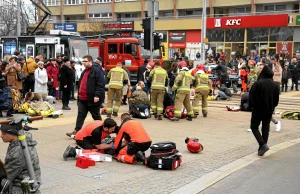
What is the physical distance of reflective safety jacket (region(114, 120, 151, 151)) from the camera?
7.76 m

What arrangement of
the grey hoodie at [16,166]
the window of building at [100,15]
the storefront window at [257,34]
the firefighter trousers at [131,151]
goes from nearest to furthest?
the grey hoodie at [16,166] < the firefighter trousers at [131,151] < the storefront window at [257,34] < the window of building at [100,15]

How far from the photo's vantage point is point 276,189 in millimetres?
6562

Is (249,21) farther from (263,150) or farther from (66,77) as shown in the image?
(263,150)

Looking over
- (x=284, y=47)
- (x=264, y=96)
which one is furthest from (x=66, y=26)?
(x=264, y=96)

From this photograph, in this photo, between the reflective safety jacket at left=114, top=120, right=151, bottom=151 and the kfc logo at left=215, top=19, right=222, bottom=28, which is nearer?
the reflective safety jacket at left=114, top=120, right=151, bottom=151

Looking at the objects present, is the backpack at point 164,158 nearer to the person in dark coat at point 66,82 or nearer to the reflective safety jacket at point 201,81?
the reflective safety jacket at point 201,81

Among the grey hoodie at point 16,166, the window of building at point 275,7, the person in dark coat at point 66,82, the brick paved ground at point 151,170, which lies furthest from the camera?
the window of building at point 275,7

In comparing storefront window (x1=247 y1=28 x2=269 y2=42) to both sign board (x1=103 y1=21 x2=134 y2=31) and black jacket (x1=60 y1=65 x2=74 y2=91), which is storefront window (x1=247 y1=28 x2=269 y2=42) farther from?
black jacket (x1=60 y1=65 x2=74 y2=91)

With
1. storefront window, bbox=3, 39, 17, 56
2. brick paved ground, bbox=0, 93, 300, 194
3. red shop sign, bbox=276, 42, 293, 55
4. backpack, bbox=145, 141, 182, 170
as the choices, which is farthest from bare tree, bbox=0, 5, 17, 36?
backpack, bbox=145, 141, 182, 170

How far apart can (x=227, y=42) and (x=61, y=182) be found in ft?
142

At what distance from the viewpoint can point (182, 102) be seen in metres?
13.0

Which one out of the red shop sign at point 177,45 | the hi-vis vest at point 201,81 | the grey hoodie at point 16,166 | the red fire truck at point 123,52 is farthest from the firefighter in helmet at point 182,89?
the red shop sign at point 177,45

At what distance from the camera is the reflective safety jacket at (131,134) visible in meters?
7.76

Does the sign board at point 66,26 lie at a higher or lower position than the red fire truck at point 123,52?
higher
